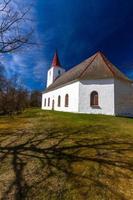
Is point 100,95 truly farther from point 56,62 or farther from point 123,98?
point 56,62

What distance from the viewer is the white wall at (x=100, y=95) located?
1874cm

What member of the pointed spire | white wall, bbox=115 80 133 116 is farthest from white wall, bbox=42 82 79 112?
the pointed spire

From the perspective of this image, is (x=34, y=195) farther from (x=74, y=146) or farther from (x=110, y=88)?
(x=110, y=88)

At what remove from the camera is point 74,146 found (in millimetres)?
6473

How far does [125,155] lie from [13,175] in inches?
148

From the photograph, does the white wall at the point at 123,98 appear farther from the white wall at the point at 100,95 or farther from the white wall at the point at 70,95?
the white wall at the point at 70,95

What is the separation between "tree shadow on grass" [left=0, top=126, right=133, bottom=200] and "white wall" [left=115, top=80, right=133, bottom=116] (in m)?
12.2

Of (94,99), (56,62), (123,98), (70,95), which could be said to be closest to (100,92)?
(94,99)

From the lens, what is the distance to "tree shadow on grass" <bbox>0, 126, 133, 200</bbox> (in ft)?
11.7

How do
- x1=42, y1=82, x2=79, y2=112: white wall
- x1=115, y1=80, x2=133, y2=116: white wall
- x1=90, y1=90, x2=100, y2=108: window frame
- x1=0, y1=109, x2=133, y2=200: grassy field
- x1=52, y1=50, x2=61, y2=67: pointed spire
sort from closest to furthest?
x1=0, y1=109, x2=133, y2=200: grassy field < x1=115, y1=80, x2=133, y2=116: white wall < x1=90, y1=90, x2=100, y2=108: window frame < x1=42, y1=82, x2=79, y2=112: white wall < x1=52, y1=50, x2=61, y2=67: pointed spire

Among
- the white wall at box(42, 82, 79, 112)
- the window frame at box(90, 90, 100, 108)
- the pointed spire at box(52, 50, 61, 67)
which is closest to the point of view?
the window frame at box(90, 90, 100, 108)

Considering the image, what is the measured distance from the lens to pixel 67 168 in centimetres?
464

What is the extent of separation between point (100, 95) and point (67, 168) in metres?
15.3

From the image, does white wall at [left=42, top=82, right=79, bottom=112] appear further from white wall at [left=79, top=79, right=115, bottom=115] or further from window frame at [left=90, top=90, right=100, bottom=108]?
window frame at [left=90, top=90, right=100, bottom=108]
